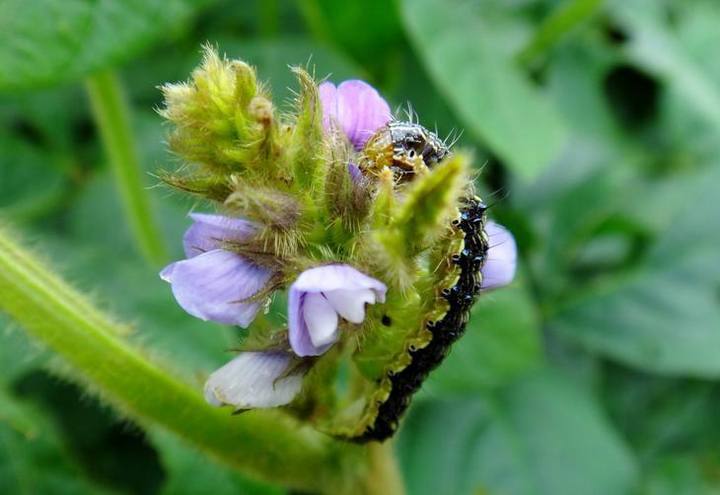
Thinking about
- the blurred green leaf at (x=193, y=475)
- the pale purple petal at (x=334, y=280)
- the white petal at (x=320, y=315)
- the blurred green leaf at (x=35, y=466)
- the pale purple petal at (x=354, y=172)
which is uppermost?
the pale purple petal at (x=354, y=172)

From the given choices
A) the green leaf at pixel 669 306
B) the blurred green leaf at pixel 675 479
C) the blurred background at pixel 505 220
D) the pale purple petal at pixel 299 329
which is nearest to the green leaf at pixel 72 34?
the blurred background at pixel 505 220

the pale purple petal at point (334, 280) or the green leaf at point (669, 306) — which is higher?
the pale purple petal at point (334, 280)

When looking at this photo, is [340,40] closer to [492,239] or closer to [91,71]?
[91,71]

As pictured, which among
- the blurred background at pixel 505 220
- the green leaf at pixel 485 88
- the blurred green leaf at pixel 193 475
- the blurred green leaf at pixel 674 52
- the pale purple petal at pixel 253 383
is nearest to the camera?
the pale purple petal at pixel 253 383

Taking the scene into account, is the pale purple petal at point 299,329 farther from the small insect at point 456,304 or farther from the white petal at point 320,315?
the small insect at point 456,304

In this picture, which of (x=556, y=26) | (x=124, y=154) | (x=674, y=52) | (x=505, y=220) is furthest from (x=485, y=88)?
(x=124, y=154)

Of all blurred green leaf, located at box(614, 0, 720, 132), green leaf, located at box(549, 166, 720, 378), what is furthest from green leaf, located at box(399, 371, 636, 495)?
blurred green leaf, located at box(614, 0, 720, 132)

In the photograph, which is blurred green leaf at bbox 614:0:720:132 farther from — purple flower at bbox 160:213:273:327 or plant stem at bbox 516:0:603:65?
purple flower at bbox 160:213:273:327

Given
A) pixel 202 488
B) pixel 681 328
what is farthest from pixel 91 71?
pixel 681 328
